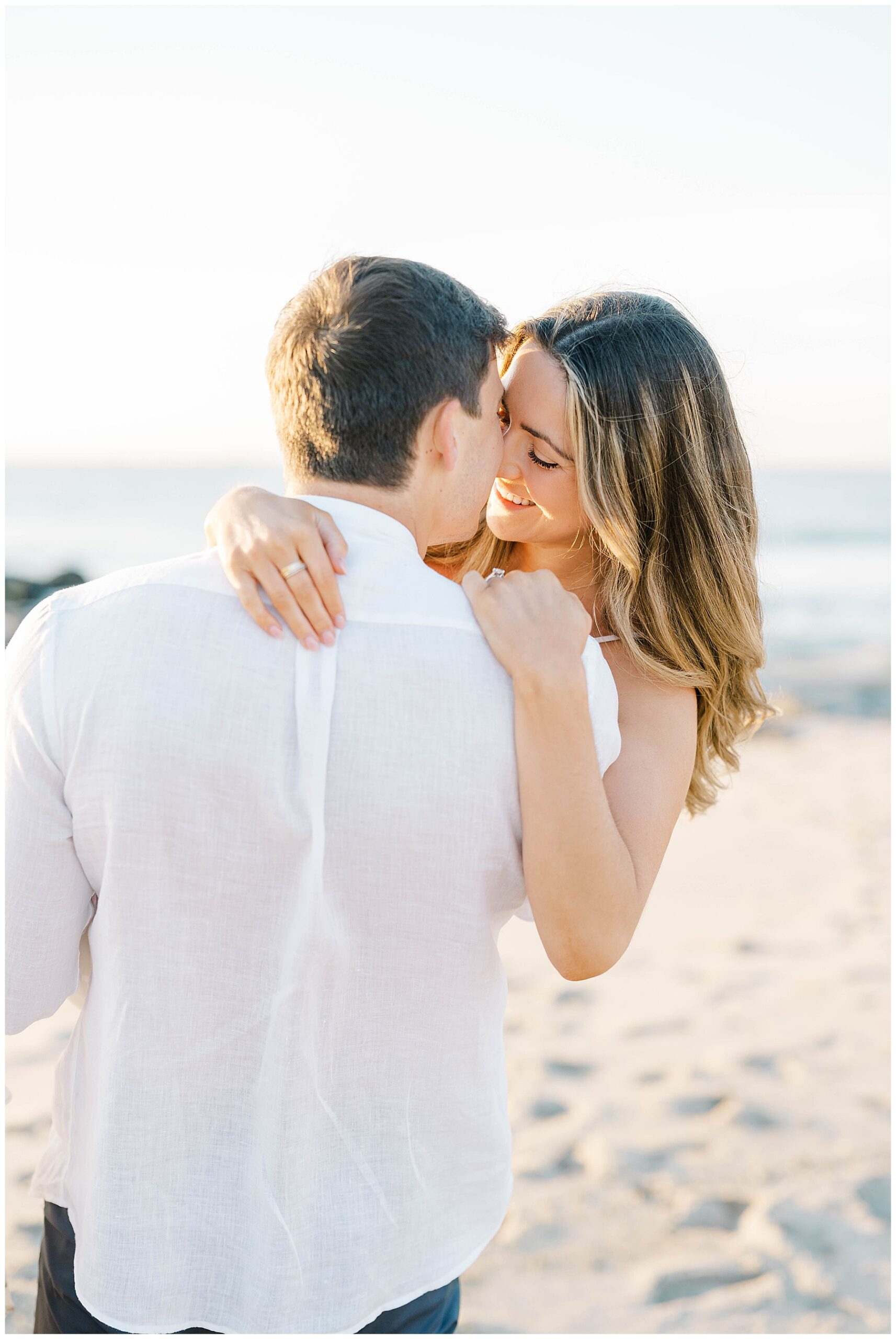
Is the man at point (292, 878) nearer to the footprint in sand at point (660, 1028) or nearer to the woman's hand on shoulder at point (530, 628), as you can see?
the woman's hand on shoulder at point (530, 628)

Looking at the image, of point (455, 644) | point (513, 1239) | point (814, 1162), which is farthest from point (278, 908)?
point (814, 1162)

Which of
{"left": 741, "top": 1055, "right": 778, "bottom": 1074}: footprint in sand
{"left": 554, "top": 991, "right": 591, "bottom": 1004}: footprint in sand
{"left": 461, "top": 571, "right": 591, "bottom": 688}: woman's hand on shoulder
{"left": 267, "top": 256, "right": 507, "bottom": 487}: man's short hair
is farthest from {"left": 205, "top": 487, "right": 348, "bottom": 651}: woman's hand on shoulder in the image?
{"left": 554, "top": 991, "right": 591, "bottom": 1004}: footprint in sand

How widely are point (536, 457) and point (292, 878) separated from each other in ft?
4.16

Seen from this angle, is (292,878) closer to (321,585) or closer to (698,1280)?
(321,585)

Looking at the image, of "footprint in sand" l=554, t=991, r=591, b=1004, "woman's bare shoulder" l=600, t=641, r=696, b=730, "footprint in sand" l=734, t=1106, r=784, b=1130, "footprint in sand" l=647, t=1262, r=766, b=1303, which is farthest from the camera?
"footprint in sand" l=554, t=991, r=591, b=1004

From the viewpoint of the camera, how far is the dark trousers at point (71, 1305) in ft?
5.47

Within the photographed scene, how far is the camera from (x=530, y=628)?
1447 mm

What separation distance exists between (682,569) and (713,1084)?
105 inches

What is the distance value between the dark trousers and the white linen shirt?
0.06 metres

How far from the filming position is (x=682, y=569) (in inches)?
96.4

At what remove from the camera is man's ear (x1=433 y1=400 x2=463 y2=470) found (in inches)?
60.9

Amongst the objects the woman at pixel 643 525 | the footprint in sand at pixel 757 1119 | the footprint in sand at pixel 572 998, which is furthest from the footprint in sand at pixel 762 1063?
the woman at pixel 643 525

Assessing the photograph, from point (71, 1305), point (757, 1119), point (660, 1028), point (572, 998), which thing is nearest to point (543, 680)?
point (71, 1305)

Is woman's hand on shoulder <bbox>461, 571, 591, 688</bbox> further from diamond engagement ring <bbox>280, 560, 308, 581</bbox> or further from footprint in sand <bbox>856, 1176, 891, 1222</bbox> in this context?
footprint in sand <bbox>856, 1176, 891, 1222</bbox>
